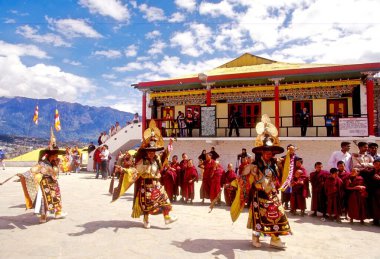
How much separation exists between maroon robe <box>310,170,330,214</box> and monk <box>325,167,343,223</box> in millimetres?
187

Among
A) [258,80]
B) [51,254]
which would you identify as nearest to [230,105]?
[258,80]

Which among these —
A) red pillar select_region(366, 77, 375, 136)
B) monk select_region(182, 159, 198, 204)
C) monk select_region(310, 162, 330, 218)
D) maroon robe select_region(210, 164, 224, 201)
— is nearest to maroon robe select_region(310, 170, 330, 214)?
monk select_region(310, 162, 330, 218)

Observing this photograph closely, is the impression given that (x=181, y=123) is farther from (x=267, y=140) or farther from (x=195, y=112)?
(x=267, y=140)

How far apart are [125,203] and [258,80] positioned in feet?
36.2

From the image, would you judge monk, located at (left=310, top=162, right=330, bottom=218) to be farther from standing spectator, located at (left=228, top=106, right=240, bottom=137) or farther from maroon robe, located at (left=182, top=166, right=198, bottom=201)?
standing spectator, located at (left=228, top=106, right=240, bottom=137)

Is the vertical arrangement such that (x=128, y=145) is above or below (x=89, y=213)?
above

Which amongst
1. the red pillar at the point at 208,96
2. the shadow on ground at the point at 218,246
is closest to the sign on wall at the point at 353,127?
the red pillar at the point at 208,96

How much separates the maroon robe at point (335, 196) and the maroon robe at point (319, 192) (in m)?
0.21

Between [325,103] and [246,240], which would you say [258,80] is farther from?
[246,240]

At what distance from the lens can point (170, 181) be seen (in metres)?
10.1

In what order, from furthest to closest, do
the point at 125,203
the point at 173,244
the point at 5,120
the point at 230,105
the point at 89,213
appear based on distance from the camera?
the point at 5,120, the point at 230,105, the point at 125,203, the point at 89,213, the point at 173,244

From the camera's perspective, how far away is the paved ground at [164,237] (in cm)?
490

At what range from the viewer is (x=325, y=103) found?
17156 mm

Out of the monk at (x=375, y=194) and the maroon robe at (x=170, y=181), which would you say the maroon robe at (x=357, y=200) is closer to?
the monk at (x=375, y=194)
